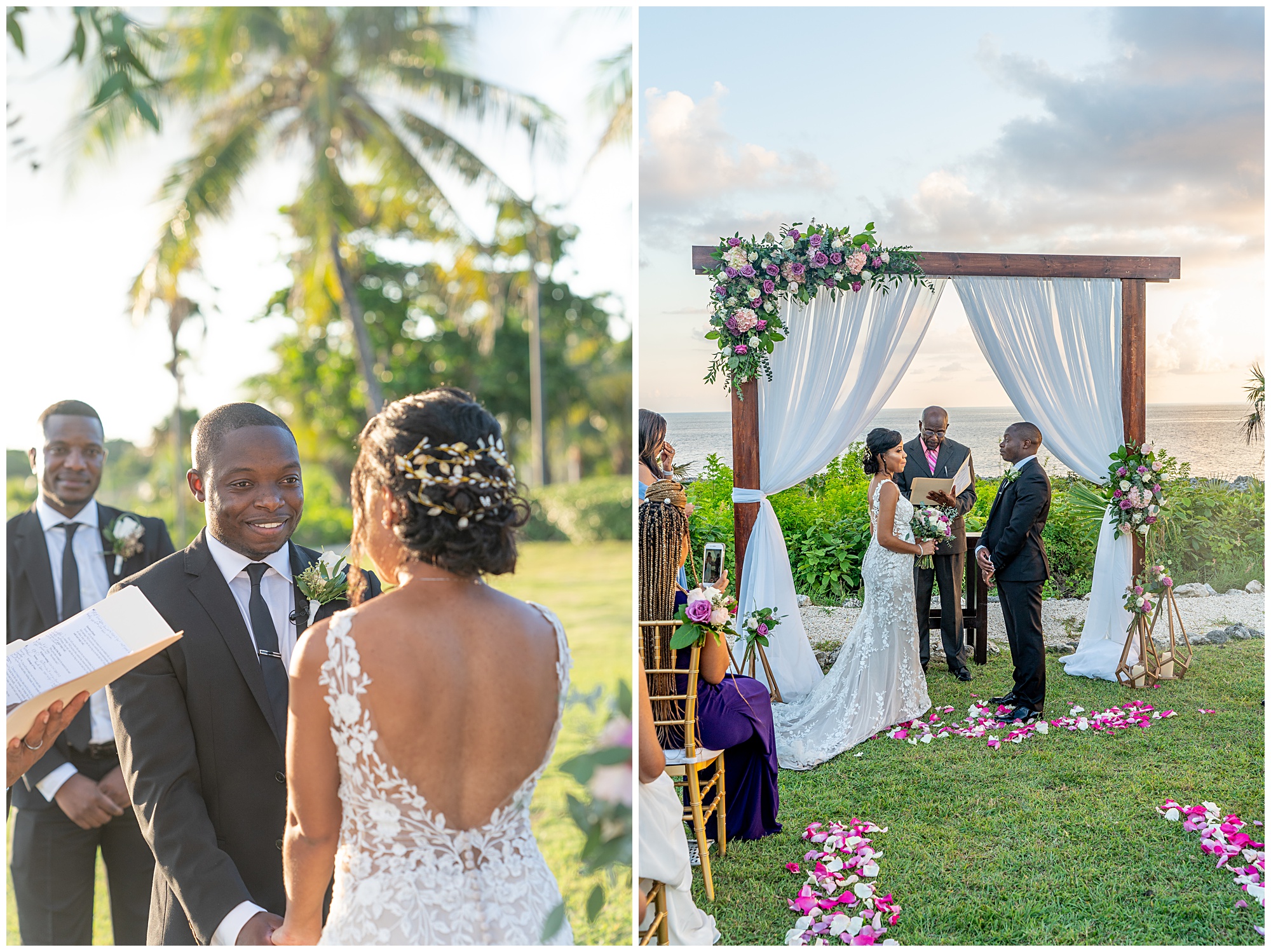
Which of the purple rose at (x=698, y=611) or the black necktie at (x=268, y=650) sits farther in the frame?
the purple rose at (x=698, y=611)

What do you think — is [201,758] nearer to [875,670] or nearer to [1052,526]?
[875,670]

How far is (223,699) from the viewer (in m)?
1.96

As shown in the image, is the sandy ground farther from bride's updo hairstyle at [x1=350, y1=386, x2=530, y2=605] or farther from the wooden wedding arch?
bride's updo hairstyle at [x1=350, y1=386, x2=530, y2=605]

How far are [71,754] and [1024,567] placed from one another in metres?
4.47

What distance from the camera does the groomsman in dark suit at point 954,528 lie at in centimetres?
529

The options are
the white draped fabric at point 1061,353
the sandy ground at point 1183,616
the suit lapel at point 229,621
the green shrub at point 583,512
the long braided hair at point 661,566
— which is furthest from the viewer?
the green shrub at point 583,512

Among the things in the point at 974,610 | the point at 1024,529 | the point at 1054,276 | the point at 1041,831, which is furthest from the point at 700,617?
the point at 1054,276

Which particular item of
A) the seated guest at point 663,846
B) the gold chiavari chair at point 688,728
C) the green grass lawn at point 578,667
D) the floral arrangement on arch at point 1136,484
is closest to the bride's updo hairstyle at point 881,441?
the floral arrangement on arch at point 1136,484

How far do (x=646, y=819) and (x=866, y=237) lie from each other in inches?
126

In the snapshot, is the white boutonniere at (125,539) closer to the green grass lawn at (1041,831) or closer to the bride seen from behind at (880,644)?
the green grass lawn at (1041,831)

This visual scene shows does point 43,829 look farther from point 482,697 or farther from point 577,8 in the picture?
point 577,8

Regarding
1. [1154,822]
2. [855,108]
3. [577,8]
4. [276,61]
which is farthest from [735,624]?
[276,61]

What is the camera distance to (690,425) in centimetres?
469

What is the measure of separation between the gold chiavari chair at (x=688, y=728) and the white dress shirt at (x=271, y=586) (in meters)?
1.42
